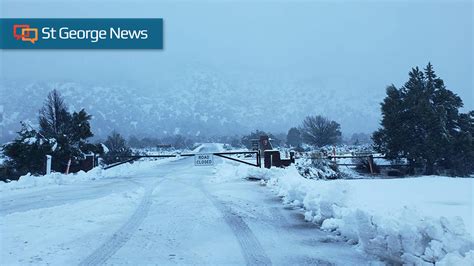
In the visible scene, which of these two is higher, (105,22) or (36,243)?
(105,22)

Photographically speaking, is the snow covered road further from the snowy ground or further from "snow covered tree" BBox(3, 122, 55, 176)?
"snow covered tree" BBox(3, 122, 55, 176)

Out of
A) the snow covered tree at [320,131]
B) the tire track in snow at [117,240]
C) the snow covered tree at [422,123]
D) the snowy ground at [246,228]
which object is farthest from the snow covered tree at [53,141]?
the snow covered tree at [320,131]

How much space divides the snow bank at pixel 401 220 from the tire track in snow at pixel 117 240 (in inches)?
144

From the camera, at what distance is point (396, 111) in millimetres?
32750

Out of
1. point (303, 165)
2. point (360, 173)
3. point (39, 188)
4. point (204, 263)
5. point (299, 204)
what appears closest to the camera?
point (204, 263)

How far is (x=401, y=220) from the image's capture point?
564 cm

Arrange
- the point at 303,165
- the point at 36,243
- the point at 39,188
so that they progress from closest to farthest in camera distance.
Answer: the point at 36,243 → the point at 39,188 → the point at 303,165

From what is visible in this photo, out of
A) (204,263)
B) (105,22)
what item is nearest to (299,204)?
(204,263)

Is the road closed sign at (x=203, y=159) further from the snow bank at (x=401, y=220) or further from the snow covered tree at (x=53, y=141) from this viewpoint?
the snow bank at (x=401, y=220)

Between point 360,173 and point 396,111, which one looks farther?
point 396,111

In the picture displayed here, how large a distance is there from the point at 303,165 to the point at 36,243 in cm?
2174

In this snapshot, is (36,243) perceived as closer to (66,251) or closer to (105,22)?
(66,251)

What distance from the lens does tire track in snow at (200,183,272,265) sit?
566 centimetres

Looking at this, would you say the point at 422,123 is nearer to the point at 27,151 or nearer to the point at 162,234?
the point at 27,151
